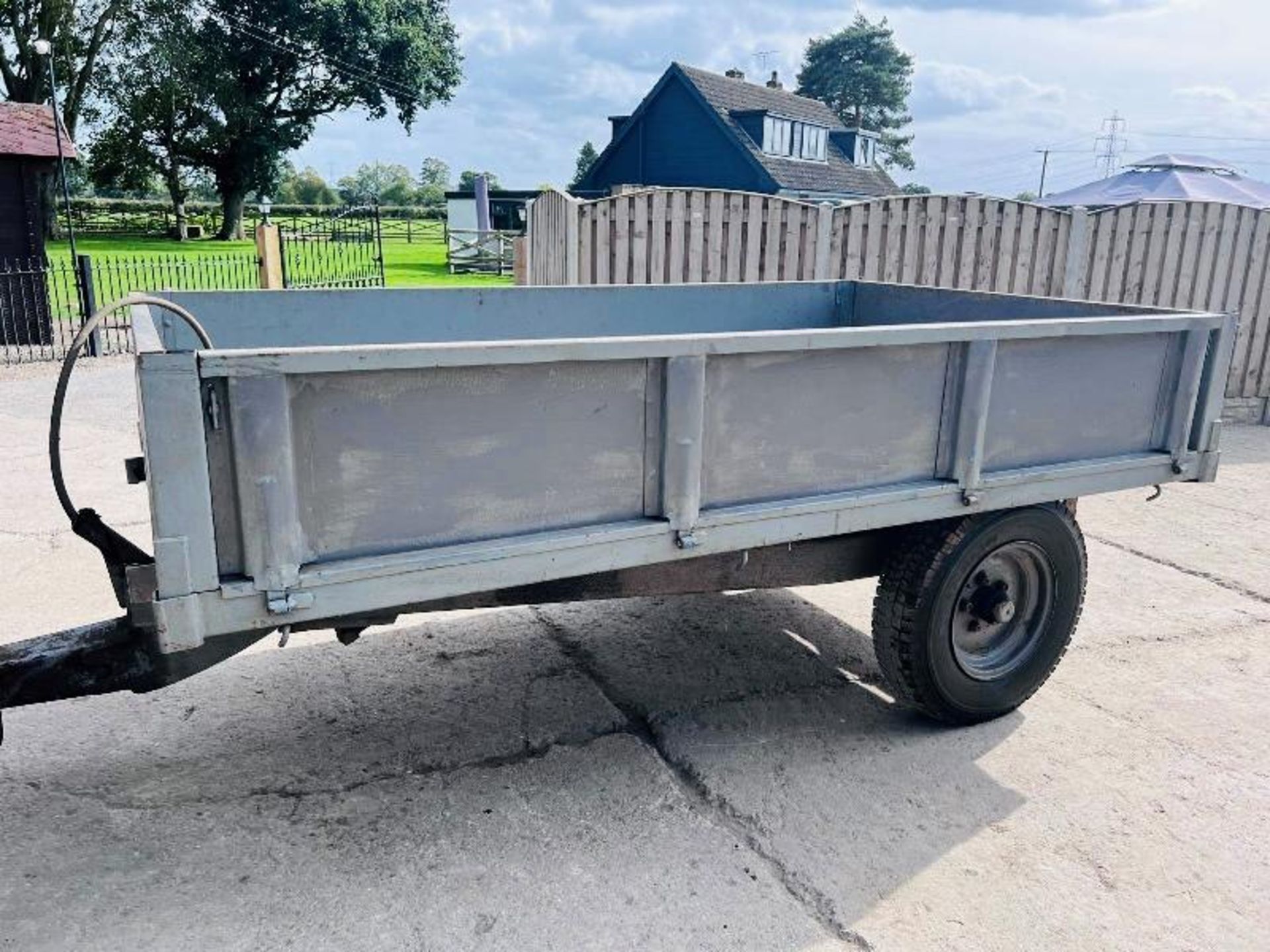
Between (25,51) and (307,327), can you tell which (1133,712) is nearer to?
(307,327)

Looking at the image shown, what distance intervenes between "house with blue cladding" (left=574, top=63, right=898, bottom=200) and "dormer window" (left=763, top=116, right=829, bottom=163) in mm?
36

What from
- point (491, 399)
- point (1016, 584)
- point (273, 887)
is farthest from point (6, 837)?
point (1016, 584)

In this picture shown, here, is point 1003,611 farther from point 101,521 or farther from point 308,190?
point 308,190

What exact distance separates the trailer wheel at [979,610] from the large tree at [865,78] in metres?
77.2

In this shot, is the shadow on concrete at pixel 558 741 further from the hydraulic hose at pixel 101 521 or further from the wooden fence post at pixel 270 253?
the wooden fence post at pixel 270 253

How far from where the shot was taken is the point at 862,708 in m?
4.11

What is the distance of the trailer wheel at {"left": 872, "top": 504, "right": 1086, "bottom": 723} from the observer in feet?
11.9

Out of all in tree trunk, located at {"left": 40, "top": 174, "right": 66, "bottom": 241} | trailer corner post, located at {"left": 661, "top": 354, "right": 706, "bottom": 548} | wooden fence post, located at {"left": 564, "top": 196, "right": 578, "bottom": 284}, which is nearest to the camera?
trailer corner post, located at {"left": 661, "top": 354, "right": 706, "bottom": 548}

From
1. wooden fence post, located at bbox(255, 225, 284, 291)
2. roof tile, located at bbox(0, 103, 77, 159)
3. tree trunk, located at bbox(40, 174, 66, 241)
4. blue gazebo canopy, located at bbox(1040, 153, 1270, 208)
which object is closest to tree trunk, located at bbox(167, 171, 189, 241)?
tree trunk, located at bbox(40, 174, 66, 241)

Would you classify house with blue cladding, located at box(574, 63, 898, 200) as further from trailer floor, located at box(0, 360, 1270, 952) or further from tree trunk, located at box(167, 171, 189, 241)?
trailer floor, located at box(0, 360, 1270, 952)

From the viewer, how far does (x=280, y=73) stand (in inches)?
1575

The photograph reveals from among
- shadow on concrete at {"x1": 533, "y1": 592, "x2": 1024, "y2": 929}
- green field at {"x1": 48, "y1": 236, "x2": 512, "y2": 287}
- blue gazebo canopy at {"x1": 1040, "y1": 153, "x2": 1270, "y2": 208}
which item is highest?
blue gazebo canopy at {"x1": 1040, "y1": 153, "x2": 1270, "y2": 208}

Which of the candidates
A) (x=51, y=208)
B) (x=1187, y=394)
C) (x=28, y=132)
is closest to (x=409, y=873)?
(x=1187, y=394)

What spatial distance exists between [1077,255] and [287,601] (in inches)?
358
